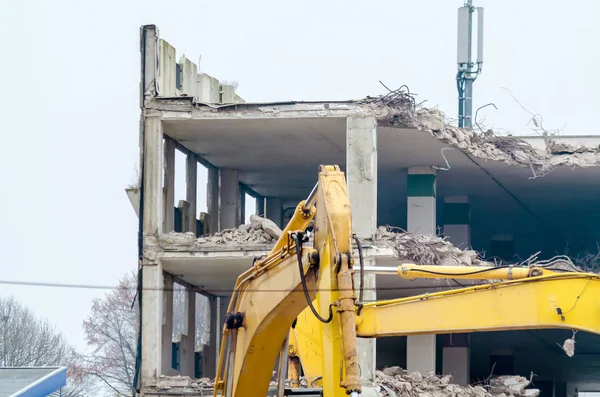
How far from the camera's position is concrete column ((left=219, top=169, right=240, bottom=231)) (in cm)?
2773

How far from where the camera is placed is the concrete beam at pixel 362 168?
23.6 meters

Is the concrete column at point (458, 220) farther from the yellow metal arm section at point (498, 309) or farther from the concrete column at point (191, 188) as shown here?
the yellow metal arm section at point (498, 309)

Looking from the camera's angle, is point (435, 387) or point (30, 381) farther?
point (435, 387)

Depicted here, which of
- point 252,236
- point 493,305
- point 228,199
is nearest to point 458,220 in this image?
point 228,199

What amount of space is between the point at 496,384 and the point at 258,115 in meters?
7.32

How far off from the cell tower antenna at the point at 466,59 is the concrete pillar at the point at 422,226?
3091 mm

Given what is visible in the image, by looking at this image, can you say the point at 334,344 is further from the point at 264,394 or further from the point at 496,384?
the point at 496,384

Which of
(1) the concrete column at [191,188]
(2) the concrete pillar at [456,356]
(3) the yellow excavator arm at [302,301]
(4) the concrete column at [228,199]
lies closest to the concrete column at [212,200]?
(4) the concrete column at [228,199]

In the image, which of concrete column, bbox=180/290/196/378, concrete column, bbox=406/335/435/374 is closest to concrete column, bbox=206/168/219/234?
concrete column, bbox=180/290/196/378

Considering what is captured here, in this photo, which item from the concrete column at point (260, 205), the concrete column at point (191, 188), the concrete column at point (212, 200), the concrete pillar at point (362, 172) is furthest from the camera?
the concrete column at point (260, 205)

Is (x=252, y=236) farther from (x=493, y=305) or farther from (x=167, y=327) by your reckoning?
(x=493, y=305)

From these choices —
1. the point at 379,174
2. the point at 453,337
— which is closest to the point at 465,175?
the point at 379,174

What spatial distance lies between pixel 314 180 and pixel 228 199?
2.72m

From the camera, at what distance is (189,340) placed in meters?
27.1
